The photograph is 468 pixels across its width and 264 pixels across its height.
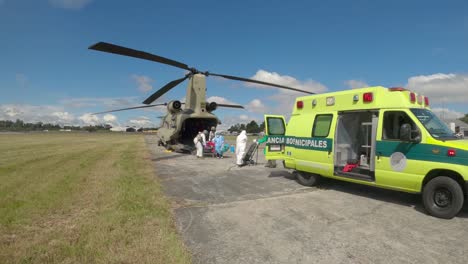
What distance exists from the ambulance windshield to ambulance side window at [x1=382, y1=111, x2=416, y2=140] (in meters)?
0.31

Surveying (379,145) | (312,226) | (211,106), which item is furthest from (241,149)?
(312,226)

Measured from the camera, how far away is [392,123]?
6.54m

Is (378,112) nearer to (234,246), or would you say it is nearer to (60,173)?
(234,246)

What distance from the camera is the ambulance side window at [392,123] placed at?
635 centimetres

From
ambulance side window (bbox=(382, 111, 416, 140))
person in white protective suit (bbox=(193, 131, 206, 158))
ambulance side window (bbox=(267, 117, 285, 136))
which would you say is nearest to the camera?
ambulance side window (bbox=(382, 111, 416, 140))

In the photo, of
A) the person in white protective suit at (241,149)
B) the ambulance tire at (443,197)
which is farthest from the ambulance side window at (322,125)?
the person in white protective suit at (241,149)

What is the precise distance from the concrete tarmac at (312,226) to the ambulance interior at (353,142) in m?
0.72

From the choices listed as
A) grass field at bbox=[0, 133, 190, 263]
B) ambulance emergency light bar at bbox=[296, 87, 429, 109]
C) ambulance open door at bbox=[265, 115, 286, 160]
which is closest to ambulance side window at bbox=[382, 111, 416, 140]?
ambulance emergency light bar at bbox=[296, 87, 429, 109]

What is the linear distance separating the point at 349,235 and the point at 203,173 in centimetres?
671

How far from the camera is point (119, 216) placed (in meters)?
5.15

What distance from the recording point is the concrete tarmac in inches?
151

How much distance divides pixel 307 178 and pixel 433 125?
349cm

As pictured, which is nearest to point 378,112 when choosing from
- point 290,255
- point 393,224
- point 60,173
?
point 393,224

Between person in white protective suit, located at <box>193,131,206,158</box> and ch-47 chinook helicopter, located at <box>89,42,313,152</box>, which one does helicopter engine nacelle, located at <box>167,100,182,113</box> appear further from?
person in white protective suit, located at <box>193,131,206,158</box>
